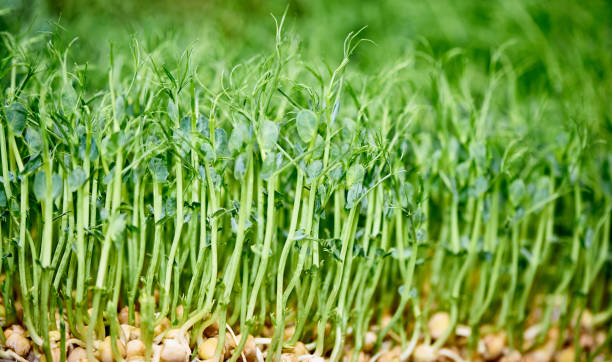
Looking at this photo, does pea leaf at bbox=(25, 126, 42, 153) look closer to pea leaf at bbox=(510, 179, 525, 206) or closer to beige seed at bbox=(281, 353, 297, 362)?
beige seed at bbox=(281, 353, 297, 362)

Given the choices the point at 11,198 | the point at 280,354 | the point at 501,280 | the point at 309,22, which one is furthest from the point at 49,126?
the point at 309,22

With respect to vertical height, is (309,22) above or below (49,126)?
above

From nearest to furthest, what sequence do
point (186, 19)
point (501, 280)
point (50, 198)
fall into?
point (50, 198)
point (501, 280)
point (186, 19)

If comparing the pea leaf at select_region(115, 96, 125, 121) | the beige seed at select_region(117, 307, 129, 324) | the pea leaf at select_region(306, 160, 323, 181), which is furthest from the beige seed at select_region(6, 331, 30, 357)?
the pea leaf at select_region(306, 160, 323, 181)

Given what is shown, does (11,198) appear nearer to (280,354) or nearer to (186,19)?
(280,354)

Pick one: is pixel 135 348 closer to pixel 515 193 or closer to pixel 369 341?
pixel 369 341

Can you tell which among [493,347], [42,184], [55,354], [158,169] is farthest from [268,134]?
[493,347]

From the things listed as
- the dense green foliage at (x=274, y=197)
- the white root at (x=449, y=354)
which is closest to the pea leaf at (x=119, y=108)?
the dense green foliage at (x=274, y=197)
